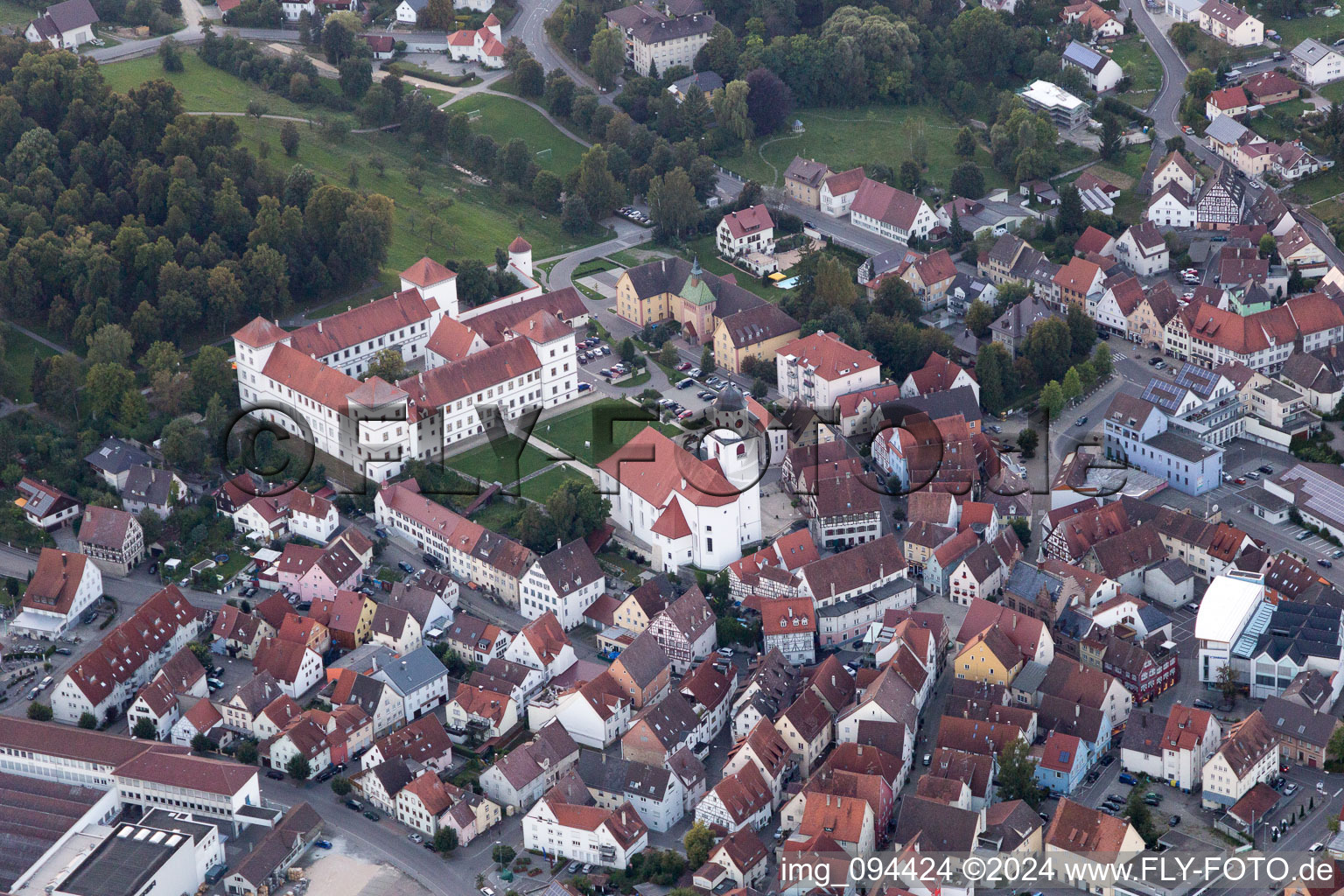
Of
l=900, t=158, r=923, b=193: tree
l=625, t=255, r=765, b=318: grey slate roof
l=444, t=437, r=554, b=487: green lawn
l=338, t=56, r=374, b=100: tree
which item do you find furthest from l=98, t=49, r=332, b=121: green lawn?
l=444, t=437, r=554, b=487: green lawn

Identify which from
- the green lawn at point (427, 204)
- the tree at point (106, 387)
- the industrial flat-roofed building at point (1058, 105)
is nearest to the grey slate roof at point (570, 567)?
the tree at point (106, 387)

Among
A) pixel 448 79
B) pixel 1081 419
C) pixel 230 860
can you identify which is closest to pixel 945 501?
pixel 1081 419

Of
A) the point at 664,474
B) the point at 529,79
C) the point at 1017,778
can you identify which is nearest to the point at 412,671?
the point at 664,474

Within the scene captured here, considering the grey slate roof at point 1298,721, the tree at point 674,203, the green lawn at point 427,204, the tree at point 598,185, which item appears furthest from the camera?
the tree at point 598,185

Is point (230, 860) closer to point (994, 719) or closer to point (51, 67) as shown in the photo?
point (994, 719)

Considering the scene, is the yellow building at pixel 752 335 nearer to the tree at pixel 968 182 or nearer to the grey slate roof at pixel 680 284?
the grey slate roof at pixel 680 284
